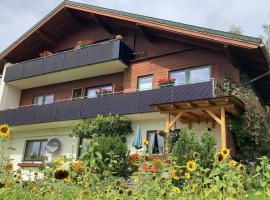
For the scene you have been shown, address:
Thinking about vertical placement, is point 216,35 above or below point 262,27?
below

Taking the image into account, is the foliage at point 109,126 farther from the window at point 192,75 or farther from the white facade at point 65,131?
the window at point 192,75

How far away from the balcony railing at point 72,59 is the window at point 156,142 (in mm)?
4300

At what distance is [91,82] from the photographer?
18.7m

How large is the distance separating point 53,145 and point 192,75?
28.2 feet

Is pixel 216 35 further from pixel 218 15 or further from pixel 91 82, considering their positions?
pixel 218 15

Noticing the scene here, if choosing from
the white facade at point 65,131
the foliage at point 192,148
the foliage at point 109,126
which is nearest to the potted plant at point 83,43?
the white facade at point 65,131

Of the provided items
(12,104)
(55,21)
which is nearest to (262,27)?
(55,21)

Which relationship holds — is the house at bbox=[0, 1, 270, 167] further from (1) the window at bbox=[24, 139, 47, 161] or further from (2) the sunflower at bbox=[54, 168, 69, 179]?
(2) the sunflower at bbox=[54, 168, 69, 179]

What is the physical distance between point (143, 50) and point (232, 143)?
6910 mm

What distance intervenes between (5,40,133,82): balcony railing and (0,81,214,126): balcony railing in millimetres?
2101

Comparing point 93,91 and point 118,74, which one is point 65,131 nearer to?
point 93,91

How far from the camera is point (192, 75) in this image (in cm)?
1505

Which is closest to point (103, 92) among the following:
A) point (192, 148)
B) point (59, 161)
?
point (192, 148)

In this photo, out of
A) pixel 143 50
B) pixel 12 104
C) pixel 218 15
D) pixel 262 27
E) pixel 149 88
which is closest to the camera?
pixel 149 88
